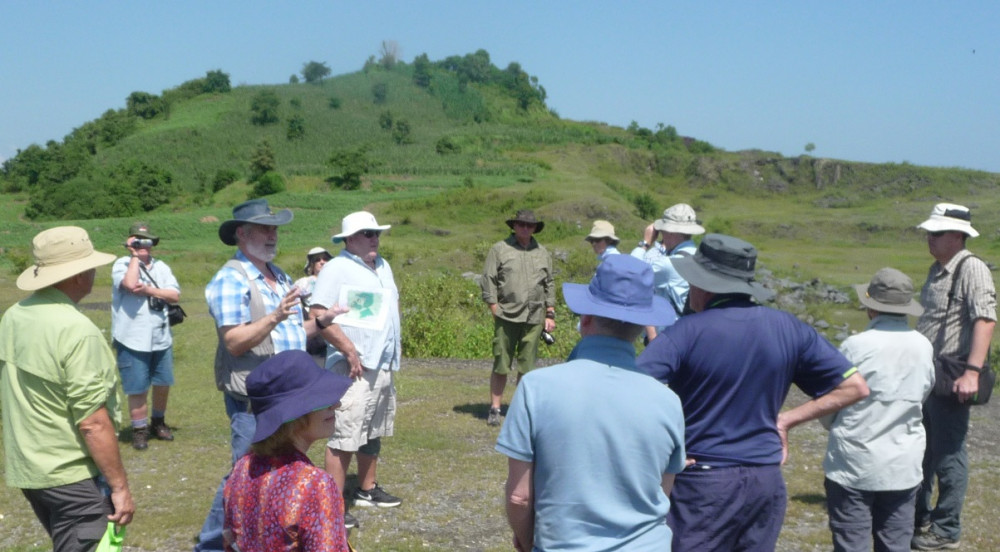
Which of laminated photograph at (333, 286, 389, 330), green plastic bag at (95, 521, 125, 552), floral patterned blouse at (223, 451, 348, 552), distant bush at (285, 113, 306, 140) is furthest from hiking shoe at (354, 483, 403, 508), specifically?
distant bush at (285, 113, 306, 140)

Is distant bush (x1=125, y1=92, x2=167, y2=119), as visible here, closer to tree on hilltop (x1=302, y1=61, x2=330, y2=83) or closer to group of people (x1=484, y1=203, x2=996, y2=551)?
tree on hilltop (x1=302, y1=61, x2=330, y2=83)

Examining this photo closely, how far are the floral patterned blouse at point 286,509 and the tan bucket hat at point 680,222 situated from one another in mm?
4096

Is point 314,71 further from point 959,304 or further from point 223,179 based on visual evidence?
point 959,304

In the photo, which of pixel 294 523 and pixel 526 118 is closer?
A: pixel 294 523

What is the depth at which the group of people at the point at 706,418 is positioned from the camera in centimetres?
274

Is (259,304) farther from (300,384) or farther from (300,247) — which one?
(300,247)

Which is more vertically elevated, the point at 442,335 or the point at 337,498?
the point at 337,498

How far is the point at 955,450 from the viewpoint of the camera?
550 centimetres

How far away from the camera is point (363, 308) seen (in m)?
5.55

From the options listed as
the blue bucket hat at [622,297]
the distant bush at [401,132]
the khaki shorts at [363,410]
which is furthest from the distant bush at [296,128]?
the blue bucket hat at [622,297]

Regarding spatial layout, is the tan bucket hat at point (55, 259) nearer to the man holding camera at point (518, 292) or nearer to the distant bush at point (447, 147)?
the man holding camera at point (518, 292)

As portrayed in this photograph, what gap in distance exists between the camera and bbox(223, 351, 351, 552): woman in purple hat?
264 cm

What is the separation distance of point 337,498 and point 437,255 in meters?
25.3

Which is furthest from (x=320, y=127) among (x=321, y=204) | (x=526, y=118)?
(x=321, y=204)
